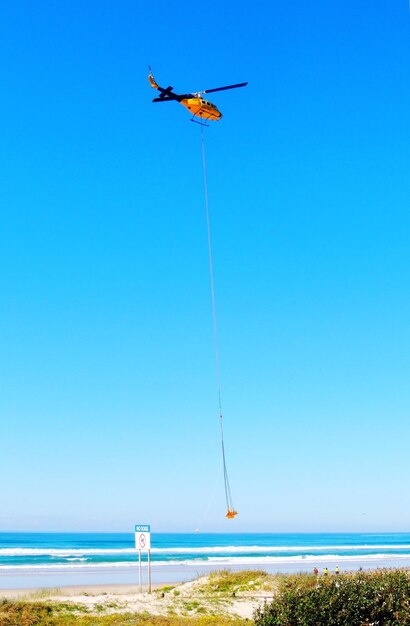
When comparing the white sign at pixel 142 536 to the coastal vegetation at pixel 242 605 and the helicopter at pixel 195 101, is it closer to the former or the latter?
the coastal vegetation at pixel 242 605

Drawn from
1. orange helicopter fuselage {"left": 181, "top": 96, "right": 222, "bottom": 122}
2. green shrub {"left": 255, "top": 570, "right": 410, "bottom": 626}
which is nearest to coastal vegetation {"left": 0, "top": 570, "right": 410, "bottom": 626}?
green shrub {"left": 255, "top": 570, "right": 410, "bottom": 626}

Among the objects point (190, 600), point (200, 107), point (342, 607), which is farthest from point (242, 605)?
point (200, 107)

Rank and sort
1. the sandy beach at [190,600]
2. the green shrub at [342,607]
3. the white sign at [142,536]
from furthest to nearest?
the white sign at [142,536] → the sandy beach at [190,600] → the green shrub at [342,607]

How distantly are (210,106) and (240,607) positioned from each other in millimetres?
15918

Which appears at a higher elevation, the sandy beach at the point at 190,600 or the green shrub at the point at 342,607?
the green shrub at the point at 342,607

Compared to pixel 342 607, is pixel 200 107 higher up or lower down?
higher up

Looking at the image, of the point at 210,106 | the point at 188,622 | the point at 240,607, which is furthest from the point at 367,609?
the point at 210,106

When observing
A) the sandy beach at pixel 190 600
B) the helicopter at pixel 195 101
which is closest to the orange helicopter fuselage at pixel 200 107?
the helicopter at pixel 195 101

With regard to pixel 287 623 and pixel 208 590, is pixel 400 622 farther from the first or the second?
pixel 208 590

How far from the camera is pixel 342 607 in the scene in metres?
12.8

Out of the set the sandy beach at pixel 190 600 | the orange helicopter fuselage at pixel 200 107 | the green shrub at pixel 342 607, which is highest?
the orange helicopter fuselage at pixel 200 107

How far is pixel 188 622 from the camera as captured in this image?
16.9 meters

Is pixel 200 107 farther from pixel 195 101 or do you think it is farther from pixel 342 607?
pixel 342 607

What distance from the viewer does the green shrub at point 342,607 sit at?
1240cm
